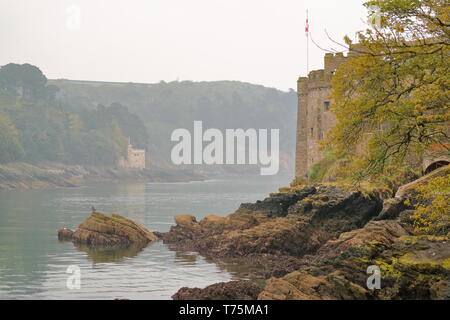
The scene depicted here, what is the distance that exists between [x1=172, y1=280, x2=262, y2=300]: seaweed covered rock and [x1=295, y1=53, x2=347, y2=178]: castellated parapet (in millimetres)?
24281

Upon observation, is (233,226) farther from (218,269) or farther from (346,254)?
(346,254)

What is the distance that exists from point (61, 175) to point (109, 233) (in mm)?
113904

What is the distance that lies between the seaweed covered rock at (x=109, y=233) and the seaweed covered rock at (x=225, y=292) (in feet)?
66.5

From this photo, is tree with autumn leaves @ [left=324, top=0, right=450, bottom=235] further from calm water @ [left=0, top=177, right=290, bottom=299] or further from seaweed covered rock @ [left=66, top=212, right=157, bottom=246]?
seaweed covered rock @ [left=66, top=212, right=157, bottom=246]

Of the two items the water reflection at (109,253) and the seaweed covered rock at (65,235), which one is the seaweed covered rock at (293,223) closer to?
the water reflection at (109,253)

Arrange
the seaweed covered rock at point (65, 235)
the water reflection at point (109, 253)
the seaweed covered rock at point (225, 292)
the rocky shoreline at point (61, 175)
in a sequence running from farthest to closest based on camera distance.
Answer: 1. the rocky shoreline at point (61, 175)
2. the seaweed covered rock at point (65, 235)
3. the water reflection at point (109, 253)
4. the seaweed covered rock at point (225, 292)

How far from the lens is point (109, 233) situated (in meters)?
50.7

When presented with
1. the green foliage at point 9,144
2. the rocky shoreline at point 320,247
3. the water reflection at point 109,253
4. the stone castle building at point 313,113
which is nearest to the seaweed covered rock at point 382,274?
the rocky shoreline at point 320,247

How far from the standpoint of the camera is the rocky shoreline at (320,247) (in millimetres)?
25562

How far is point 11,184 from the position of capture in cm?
13875

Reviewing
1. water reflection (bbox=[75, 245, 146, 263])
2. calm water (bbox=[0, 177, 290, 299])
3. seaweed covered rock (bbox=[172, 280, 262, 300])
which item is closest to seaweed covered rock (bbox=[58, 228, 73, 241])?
calm water (bbox=[0, 177, 290, 299])

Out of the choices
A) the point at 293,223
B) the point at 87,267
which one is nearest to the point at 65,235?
the point at 87,267
